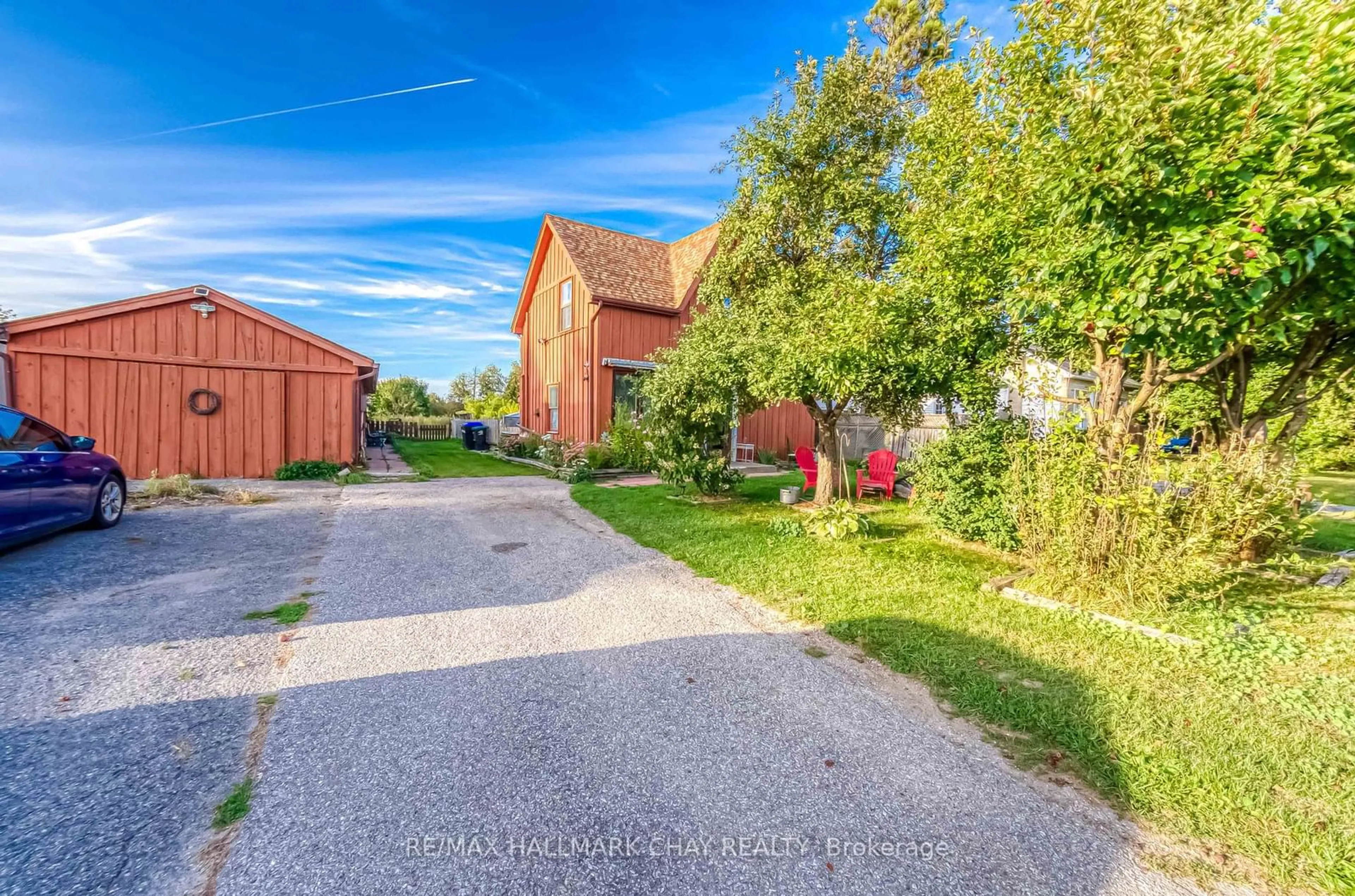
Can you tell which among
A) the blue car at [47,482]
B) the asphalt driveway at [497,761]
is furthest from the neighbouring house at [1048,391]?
the blue car at [47,482]

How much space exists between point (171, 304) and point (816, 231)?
1334 centimetres

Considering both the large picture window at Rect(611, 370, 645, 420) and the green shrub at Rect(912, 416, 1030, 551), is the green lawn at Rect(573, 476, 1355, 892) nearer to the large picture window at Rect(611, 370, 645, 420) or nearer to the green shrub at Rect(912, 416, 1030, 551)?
the green shrub at Rect(912, 416, 1030, 551)

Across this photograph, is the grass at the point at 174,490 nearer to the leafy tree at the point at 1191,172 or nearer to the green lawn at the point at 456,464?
the green lawn at the point at 456,464

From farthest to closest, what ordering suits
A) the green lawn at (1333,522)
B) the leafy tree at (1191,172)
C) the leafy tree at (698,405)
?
the leafy tree at (698,405) < the green lawn at (1333,522) < the leafy tree at (1191,172)

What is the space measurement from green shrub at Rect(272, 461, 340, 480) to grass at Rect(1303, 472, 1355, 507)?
62.9 ft

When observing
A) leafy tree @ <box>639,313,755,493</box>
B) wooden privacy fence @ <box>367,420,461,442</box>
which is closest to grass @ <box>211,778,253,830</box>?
leafy tree @ <box>639,313,755,493</box>

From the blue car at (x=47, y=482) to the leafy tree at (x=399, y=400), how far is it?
31.2m

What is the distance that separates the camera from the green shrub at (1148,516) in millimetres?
4148

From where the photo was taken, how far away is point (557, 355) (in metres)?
17.8

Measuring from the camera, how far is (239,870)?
74.2 inches

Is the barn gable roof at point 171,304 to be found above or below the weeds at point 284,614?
above

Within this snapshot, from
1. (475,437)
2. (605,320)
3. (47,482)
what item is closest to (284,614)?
(47,482)

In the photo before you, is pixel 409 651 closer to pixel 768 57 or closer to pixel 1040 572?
pixel 1040 572

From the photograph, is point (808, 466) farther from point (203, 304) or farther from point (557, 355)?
point (203, 304)
